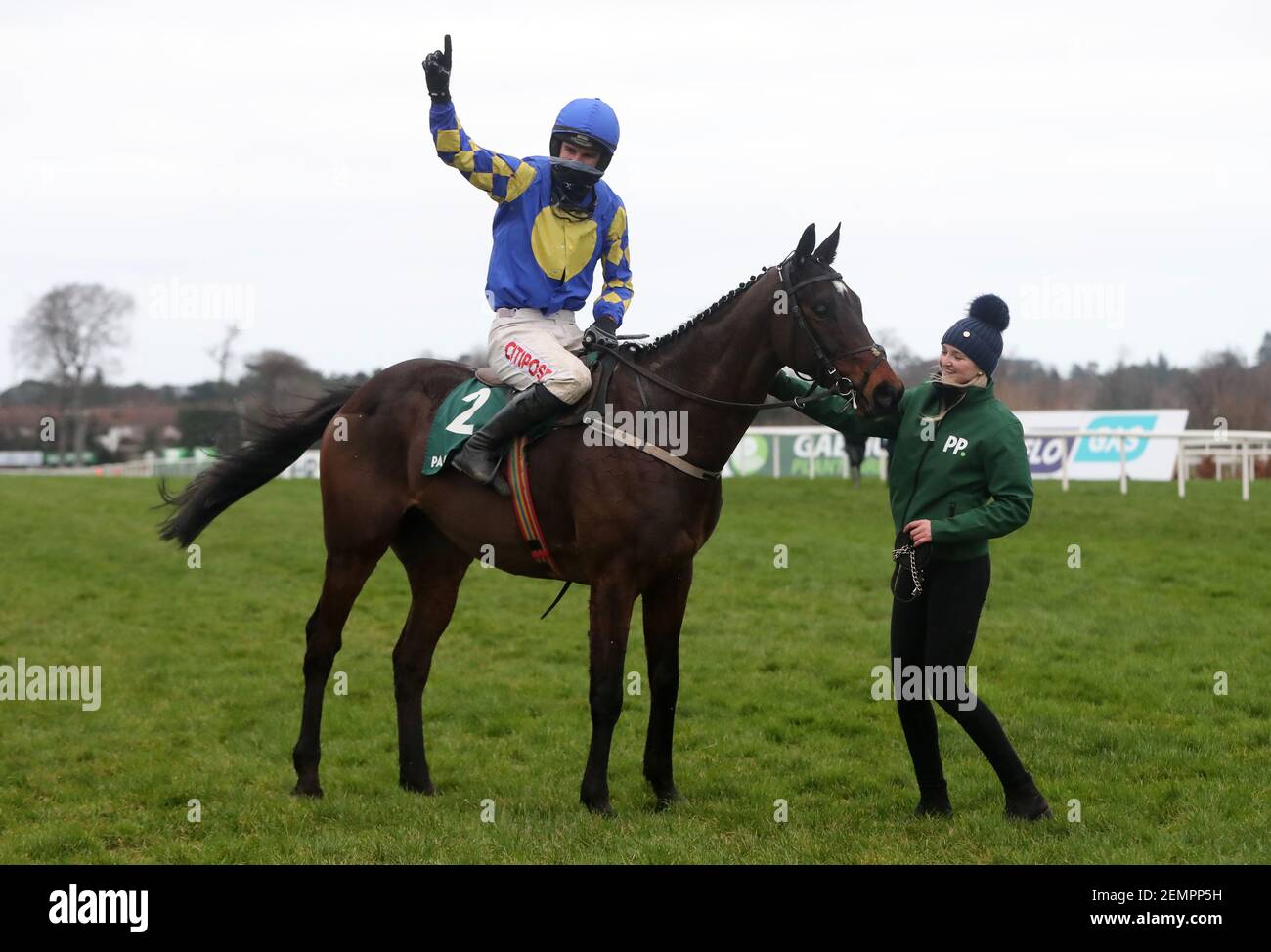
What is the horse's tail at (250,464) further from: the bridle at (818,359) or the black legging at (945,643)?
the black legging at (945,643)

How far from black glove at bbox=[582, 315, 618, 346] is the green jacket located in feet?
3.07

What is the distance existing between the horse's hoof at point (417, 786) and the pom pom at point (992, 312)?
337 cm

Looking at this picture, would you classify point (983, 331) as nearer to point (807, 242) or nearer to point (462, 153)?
point (807, 242)

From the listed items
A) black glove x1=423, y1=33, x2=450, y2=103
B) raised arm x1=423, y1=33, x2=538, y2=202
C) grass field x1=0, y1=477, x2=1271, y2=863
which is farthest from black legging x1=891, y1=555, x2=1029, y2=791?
black glove x1=423, y1=33, x2=450, y2=103

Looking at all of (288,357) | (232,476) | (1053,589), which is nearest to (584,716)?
(232,476)

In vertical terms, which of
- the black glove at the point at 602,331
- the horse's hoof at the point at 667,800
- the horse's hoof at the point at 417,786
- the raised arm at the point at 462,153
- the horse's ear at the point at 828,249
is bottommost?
the horse's hoof at the point at 417,786

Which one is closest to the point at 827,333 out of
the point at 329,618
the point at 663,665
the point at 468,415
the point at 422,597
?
the point at 663,665

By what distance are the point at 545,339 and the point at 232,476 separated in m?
2.23

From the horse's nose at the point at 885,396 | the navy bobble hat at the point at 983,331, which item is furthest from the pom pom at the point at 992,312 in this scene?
the horse's nose at the point at 885,396

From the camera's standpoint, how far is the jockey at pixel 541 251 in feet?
17.1

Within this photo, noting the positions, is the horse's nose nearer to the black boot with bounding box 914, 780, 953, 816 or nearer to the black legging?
the black legging
